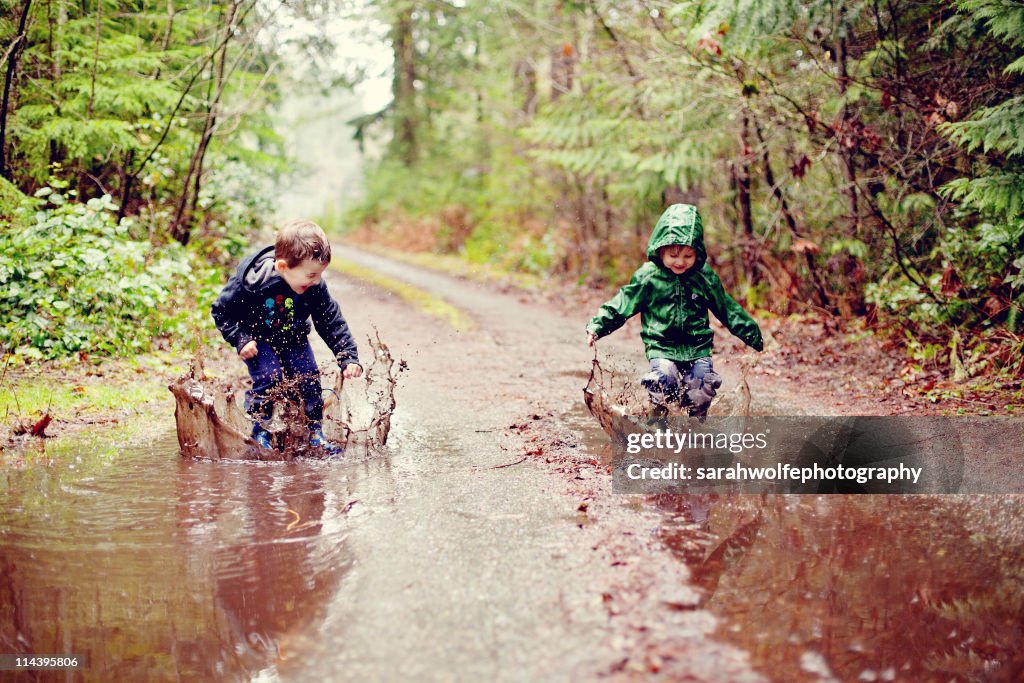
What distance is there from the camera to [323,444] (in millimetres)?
5512

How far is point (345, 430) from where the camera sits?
5637 mm

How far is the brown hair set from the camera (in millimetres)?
5121

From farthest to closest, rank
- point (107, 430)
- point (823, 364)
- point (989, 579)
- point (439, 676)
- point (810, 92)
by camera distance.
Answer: point (810, 92) → point (823, 364) → point (107, 430) → point (989, 579) → point (439, 676)

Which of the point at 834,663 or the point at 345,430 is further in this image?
the point at 345,430

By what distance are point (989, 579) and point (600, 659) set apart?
1.86 m

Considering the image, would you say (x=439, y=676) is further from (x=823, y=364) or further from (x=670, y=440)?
(x=823, y=364)

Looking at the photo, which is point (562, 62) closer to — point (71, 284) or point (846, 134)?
point (846, 134)

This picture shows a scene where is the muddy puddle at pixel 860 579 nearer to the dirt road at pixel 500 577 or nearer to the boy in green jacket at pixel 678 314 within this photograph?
the dirt road at pixel 500 577

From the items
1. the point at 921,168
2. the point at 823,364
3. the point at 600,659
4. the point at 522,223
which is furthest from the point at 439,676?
the point at 522,223

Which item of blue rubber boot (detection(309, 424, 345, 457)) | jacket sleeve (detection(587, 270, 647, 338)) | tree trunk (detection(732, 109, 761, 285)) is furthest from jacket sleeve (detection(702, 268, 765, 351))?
tree trunk (detection(732, 109, 761, 285))

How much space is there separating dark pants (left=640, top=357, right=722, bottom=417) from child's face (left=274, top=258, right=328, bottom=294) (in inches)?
93.0

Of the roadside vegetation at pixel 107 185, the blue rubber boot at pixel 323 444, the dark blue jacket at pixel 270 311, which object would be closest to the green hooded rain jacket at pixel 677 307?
the dark blue jacket at pixel 270 311

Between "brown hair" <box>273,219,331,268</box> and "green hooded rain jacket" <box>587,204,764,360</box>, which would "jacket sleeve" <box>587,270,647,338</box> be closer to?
"green hooded rain jacket" <box>587,204,764,360</box>

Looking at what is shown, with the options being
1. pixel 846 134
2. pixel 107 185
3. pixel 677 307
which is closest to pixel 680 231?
pixel 677 307
